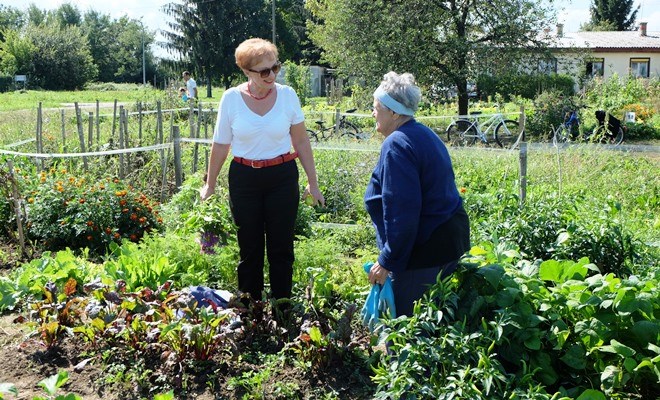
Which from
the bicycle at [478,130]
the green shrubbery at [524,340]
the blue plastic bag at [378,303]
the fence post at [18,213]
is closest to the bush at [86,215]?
the fence post at [18,213]

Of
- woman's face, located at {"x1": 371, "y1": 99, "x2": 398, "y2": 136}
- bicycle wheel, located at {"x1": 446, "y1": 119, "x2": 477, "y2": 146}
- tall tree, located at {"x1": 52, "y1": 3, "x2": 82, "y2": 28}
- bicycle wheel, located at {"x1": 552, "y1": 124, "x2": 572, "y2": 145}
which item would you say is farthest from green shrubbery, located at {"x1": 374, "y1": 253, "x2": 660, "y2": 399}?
tall tree, located at {"x1": 52, "y1": 3, "x2": 82, "y2": 28}

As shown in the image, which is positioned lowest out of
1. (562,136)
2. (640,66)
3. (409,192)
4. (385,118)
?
(562,136)

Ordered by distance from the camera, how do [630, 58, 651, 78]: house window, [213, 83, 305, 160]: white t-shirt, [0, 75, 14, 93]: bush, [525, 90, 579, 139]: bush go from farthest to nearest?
[0, 75, 14, 93]: bush < [630, 58, 651, 78]: house window < [525, 90, 579, 139]: bush < [213, 83, 305, 160]: white t-shirt

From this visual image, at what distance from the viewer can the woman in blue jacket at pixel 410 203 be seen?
296 centimetres

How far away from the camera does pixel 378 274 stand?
313 cm

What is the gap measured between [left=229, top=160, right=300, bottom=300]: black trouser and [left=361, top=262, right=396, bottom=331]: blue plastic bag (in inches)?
33.5

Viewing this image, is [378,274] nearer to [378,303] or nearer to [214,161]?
[378,303]

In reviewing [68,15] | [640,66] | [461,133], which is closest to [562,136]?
[461,133]

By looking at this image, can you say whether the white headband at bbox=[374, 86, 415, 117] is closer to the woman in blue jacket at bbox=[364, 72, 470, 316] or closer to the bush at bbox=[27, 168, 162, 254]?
the woman in blue jacket at bbox=[364, 72, 470, 316]

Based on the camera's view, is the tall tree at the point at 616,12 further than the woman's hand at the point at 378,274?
Yes

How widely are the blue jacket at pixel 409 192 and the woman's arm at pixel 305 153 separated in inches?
44.9

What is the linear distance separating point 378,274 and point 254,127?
1.28 m

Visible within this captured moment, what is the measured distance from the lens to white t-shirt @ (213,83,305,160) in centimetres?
398

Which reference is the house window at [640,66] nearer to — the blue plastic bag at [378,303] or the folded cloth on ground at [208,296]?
the folded cloth on ground at [208,296]
